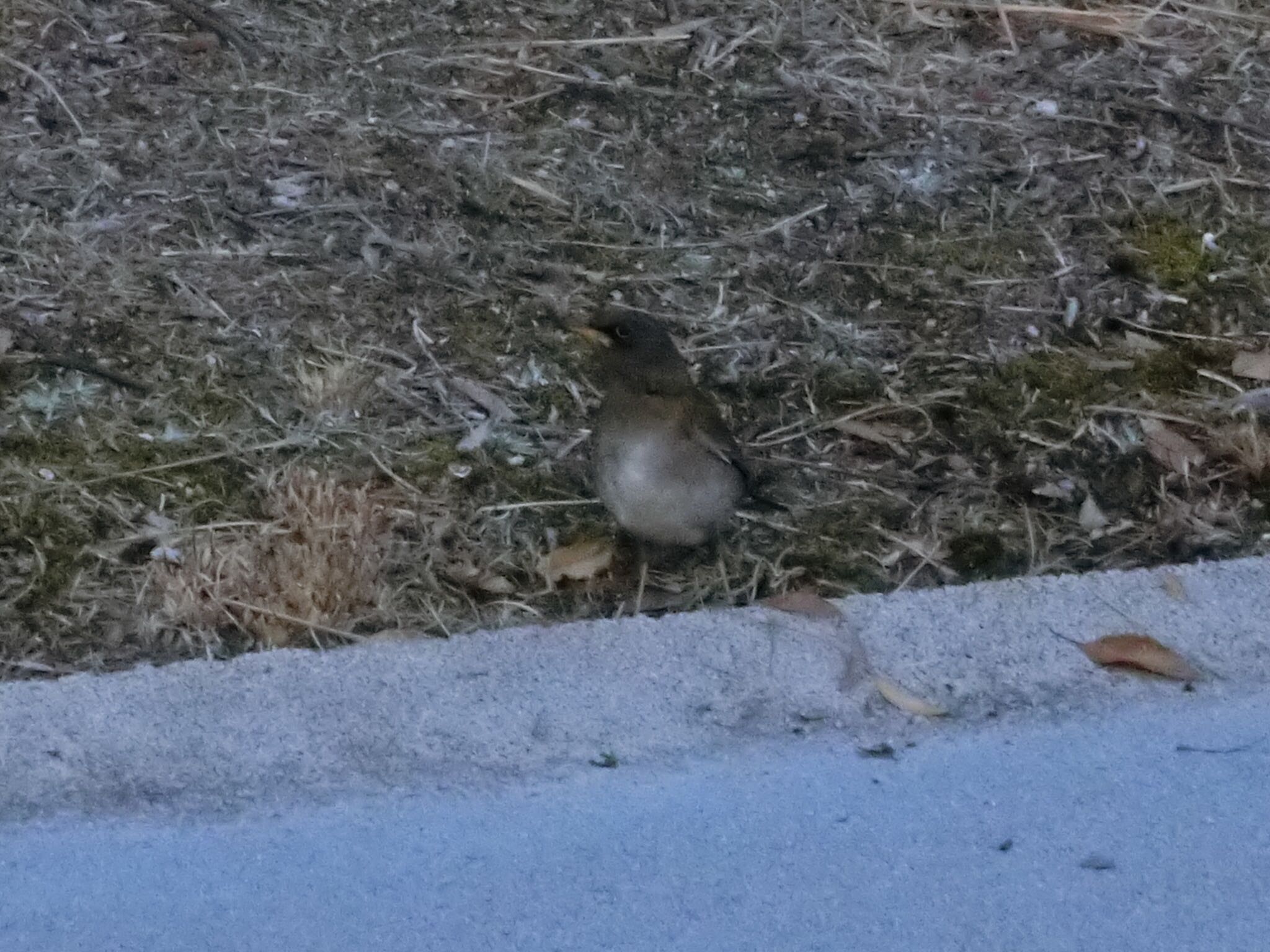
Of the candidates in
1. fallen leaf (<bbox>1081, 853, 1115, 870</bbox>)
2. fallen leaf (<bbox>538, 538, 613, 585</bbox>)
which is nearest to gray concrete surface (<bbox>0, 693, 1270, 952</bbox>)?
fallen leaf (<bbox>1081, 853, 1115, 870</bbox>)

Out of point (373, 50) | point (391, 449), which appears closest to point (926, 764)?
point (391, 449)

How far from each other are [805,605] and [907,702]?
0.36 metres

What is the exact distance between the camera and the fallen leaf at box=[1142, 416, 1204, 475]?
387cm

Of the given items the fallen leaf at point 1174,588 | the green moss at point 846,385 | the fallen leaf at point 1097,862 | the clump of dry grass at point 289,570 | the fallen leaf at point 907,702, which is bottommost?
the clump of dry grass at point 289,570

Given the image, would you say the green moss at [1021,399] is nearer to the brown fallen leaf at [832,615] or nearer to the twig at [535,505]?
the brown fallen leaf at [832,615]

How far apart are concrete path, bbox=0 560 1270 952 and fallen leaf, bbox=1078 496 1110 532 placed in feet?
1.38

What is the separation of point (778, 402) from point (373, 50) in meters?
2.18

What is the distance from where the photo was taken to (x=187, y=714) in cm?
300

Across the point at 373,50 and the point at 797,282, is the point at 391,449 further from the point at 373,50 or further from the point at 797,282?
the point at 373,50

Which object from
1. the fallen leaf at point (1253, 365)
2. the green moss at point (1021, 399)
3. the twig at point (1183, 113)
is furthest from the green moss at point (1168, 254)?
the twig at point (1183, 113)

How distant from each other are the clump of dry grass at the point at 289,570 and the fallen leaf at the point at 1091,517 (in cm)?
164

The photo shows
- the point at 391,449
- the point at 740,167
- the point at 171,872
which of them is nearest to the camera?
the point at 171,872

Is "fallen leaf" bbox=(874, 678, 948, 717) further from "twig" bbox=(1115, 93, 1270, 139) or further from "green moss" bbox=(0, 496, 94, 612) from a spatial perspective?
"twig" bbox=(1115, 93, 1270, 139)

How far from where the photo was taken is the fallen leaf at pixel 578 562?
11.9 feet
